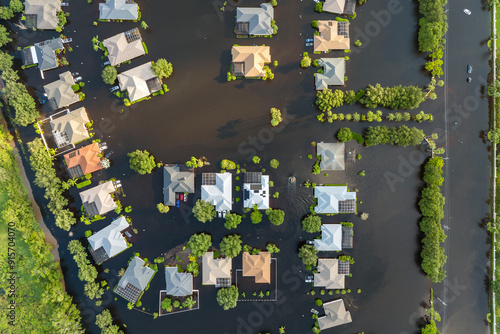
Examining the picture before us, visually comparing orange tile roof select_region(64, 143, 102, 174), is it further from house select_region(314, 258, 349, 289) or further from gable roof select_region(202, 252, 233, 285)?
house select_region(314, 258, 349, 289)

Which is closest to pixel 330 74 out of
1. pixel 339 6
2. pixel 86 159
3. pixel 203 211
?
pixel 339 6

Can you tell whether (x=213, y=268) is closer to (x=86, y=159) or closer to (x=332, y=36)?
(x=86, y=159)

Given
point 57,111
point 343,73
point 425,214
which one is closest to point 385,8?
point 343,73

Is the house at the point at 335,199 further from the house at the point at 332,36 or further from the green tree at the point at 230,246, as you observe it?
the house at the point at 332,36

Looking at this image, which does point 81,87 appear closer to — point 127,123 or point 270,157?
point 127,123

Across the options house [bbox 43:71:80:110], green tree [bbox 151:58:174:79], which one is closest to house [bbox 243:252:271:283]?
green tree [bbox 151:58:174:79]

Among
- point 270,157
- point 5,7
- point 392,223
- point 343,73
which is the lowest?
point 392,223
